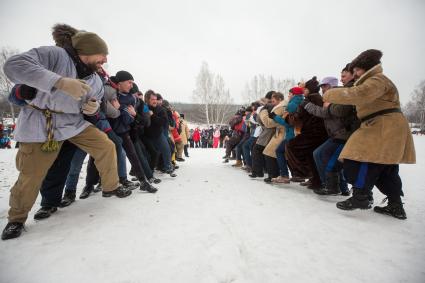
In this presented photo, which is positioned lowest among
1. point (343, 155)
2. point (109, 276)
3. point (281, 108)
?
point (109, 276)

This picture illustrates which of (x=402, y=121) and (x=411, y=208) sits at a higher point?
(x=402, y=121)

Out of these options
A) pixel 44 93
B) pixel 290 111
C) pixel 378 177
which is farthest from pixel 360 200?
pixel 44 93

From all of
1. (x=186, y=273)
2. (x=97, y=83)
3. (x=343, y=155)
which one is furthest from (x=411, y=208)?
(x=97, y=83)

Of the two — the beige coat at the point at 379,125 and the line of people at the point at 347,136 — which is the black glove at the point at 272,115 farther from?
the beige coat at the point at 379,125

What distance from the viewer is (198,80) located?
105 ft

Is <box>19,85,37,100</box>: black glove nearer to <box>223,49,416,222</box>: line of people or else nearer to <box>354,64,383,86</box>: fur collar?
<box>223,49,416,222</box>: line of people

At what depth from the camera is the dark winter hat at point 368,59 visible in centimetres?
233

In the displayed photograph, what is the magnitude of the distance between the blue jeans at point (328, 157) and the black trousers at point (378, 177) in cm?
48

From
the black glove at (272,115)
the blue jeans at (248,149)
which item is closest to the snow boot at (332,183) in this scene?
the black glove at (272,115)

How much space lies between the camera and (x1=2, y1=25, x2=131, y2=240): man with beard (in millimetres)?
1720

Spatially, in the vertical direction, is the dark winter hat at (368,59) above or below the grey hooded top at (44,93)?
above

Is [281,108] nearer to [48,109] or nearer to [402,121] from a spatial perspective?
[402,121]

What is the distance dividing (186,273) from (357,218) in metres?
1.84

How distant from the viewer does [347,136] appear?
276 centimetres
